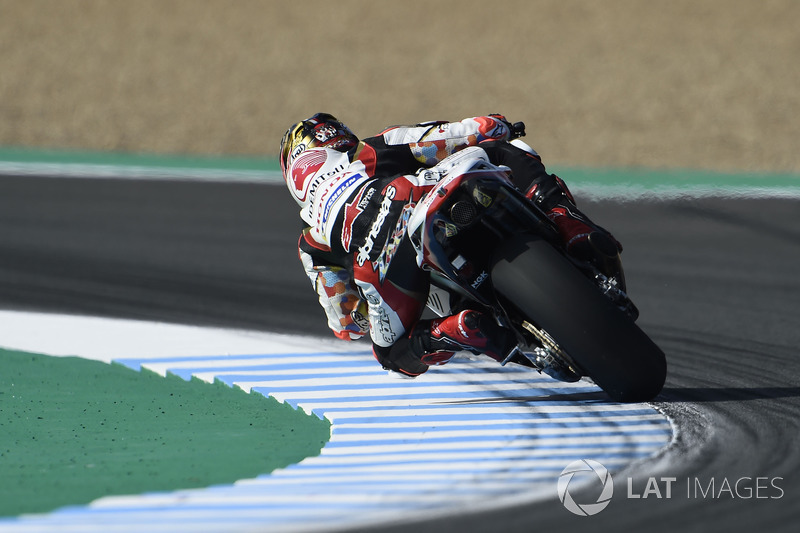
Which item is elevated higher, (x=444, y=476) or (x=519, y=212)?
(x=519, y=212)

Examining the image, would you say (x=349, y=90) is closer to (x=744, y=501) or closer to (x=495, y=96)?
(x=495, y=96)

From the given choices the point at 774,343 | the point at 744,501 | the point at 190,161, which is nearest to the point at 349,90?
the point at 190,161

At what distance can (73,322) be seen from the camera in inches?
309

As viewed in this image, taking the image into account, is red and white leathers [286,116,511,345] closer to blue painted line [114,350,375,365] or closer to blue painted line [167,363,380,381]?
blue painted line [167,363,380,381]

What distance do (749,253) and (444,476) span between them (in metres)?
5.04

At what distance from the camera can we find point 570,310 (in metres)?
4.85

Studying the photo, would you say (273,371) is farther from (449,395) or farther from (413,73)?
(413,73)

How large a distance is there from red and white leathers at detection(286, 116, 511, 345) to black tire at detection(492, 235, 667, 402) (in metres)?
0.77

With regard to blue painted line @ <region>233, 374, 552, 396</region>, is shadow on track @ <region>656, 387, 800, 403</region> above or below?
above

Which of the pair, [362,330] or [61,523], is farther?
[362,330]

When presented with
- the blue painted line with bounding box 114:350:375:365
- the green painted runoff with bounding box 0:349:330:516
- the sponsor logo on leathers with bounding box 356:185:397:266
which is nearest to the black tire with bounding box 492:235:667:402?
the sponsor logo on leathers with bounding box 356:185:397:266

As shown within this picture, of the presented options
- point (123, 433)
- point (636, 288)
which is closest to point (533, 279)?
point (123, 433)
